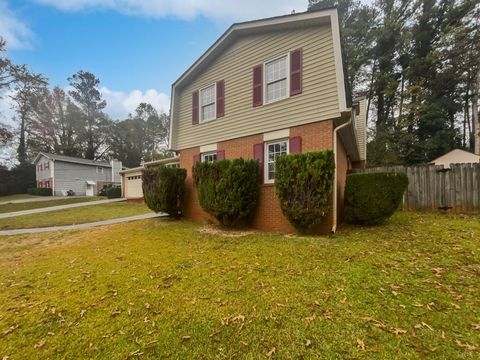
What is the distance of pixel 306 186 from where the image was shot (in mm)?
6148

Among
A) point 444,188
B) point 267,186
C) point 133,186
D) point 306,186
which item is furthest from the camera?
point 133,186

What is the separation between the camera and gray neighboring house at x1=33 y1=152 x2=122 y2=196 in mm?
30156

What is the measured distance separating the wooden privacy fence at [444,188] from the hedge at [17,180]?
1739 inches

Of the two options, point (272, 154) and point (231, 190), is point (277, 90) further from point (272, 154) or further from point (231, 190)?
point (231, 190)

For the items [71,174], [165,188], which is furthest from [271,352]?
[71,174]

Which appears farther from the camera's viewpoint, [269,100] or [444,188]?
[444,188]

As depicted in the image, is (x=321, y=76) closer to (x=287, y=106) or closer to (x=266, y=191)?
(x=287, y=106)

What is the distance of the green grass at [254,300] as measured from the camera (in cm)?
239

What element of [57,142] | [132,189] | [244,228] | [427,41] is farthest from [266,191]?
[57,142]

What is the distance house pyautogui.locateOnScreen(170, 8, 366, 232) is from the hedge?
3552 centimetres

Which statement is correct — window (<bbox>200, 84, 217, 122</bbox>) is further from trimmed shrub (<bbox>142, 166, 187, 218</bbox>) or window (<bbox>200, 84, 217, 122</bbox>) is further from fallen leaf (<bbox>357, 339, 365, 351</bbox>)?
fallen leaf (<bbox>357, 339, 365, 351</bbox>)

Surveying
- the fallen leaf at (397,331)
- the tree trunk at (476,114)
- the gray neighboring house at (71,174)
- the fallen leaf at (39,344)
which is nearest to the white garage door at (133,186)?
the gray neighboring house at (71,174)

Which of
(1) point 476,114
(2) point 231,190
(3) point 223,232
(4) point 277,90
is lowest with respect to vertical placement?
(3) point 223,232

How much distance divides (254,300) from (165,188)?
7101 millimetres
